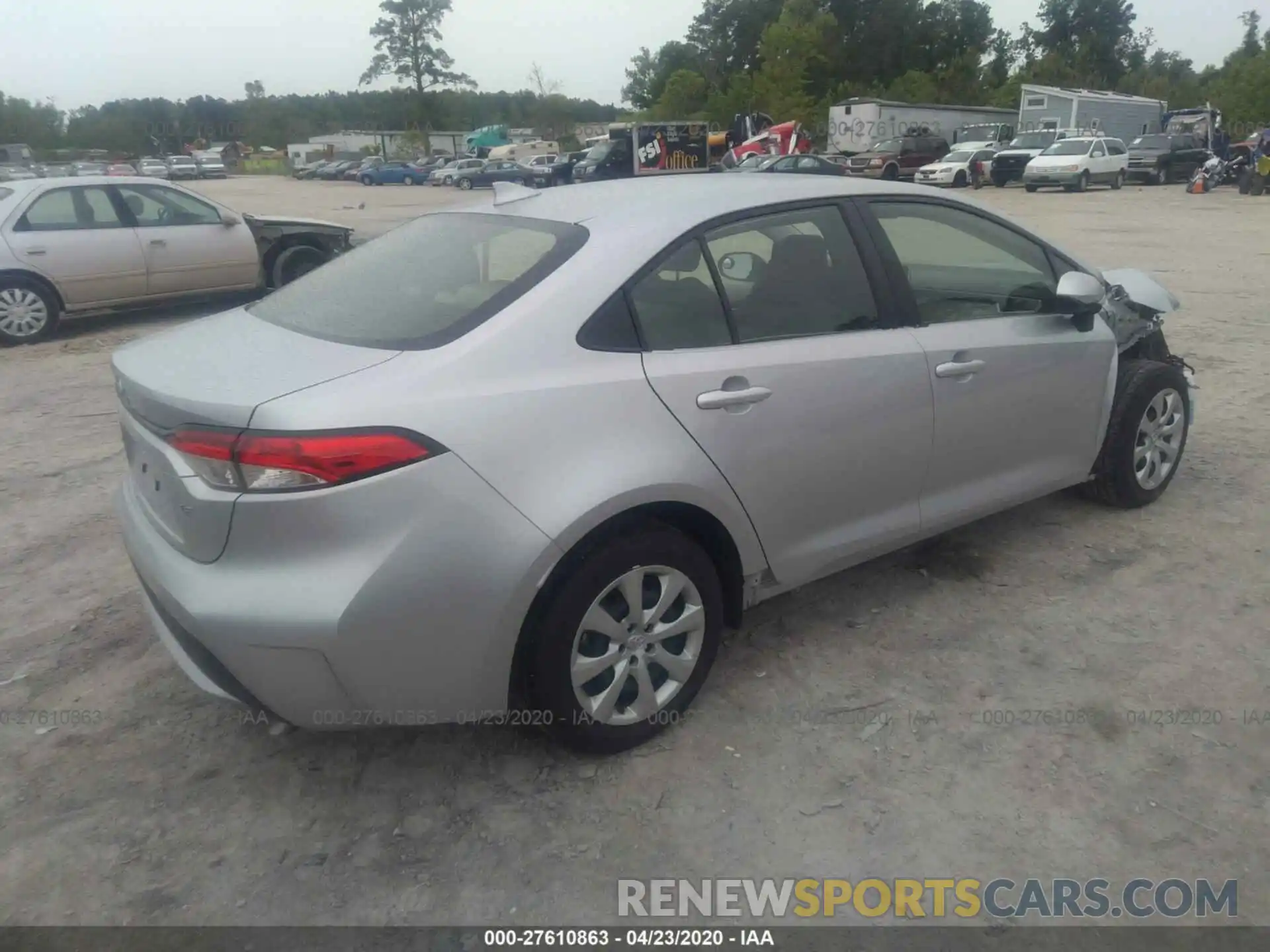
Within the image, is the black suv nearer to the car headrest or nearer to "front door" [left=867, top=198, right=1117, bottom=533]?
"front door" [left=867, top=198, right=1117, bottom=533]

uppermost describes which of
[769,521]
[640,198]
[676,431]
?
[640,198]

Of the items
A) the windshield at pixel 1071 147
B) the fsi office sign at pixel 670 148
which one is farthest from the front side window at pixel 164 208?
the windshield at pixel 1071 147

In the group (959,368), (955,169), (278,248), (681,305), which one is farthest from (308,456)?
(955,169)

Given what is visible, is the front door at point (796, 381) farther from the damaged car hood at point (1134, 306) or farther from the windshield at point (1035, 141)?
the windshield at point (1035, 141)

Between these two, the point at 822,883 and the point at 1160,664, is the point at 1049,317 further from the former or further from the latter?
the point at 822,883

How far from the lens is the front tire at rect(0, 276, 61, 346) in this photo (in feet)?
28.0

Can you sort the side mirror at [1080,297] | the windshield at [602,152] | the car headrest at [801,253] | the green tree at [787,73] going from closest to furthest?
the car headrest at [801,253] < the side mirror at [1080,297] < the windshield at [602,152] < the green tree at [787,73]

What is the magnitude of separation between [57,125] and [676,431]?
302 feet

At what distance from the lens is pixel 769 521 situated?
297cm

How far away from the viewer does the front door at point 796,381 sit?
2.78 m

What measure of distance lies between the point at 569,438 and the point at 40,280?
8237 mm

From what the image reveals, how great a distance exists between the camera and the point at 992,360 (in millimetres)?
3480

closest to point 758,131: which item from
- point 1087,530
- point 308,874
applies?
point 1087,530

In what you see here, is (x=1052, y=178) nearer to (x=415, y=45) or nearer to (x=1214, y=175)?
(x=1214, y=175)
